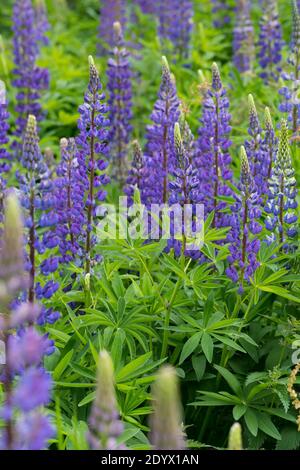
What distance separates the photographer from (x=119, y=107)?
546 cm

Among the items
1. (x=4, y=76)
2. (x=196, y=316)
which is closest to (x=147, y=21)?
(x=4, y=76)

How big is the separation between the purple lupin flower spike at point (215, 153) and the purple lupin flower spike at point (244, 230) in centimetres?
58

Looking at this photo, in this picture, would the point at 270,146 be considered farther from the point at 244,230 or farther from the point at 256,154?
the point at 244,230

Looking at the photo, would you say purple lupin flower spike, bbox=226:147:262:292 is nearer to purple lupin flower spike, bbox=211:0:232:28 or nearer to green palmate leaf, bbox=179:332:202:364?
green palmate leaf, bbox=179:332:202:364

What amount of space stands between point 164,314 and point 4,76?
3937 mm

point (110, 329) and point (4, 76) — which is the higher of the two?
point (4, 76)

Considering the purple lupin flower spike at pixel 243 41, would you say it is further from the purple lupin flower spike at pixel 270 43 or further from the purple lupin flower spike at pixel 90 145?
the purple lupin flower spike at pixel 90 145

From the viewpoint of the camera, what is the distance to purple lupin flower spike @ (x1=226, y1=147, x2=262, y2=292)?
360 centimetres

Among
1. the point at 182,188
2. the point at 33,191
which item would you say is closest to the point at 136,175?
the point at 182,188

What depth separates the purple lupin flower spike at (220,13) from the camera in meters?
8.36

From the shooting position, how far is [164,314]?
373cm

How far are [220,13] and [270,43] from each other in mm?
2348

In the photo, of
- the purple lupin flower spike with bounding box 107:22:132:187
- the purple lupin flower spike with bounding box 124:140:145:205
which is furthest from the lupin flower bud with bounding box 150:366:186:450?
the purple lupin flower spike with bounding box 107:22:132:187
